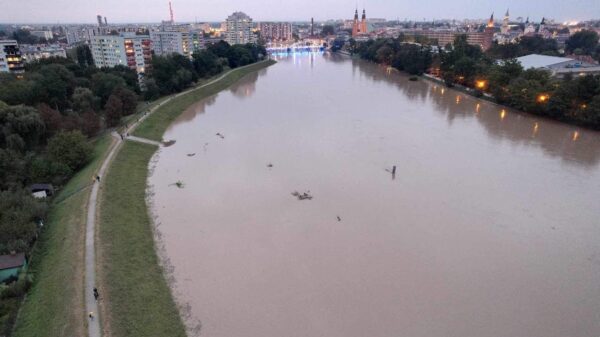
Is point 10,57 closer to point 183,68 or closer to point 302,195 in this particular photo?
point 183,68

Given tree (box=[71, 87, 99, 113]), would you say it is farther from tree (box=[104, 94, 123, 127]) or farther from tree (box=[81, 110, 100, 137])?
tree (box=[81, 110, 100, 137])

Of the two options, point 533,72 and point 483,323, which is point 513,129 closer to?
point 533,72

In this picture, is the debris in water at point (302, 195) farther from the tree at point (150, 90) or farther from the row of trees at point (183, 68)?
the row of trees at point (183, 68)

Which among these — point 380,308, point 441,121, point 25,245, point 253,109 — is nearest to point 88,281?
point 25,245

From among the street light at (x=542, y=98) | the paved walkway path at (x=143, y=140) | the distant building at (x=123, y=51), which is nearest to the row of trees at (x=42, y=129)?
the paved walkway path at (x=143, y=140)

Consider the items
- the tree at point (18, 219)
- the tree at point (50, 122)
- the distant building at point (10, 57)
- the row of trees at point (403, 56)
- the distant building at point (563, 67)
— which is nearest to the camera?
the tree at point (18, 219)

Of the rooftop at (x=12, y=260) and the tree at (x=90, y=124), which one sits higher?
the tree at (x=90, y=124)

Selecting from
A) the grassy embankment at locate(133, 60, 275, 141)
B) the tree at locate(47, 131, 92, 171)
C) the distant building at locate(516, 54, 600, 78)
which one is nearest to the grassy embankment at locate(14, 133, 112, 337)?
the tree at locate(47, 131, 92, 171)
